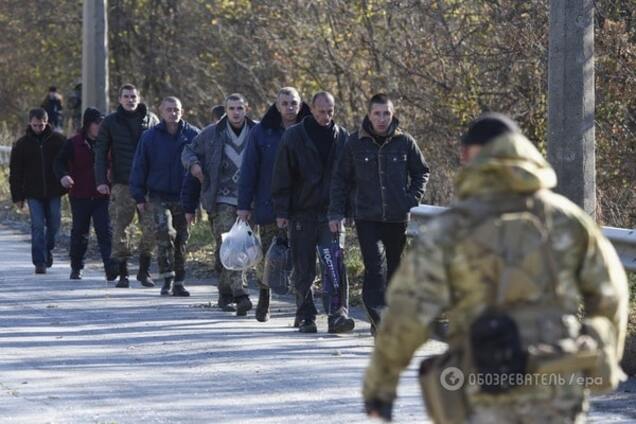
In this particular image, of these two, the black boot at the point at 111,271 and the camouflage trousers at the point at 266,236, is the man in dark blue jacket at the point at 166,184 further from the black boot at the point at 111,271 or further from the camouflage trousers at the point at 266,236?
the camouflage trousers at the point at 266,236

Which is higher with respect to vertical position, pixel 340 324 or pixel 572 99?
pixel 572 99

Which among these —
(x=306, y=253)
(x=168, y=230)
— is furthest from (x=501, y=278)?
(x=168, y=230)

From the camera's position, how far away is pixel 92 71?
66.7 ft

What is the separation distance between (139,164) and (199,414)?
5.94 m

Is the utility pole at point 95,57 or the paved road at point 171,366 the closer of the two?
the paved road at point 171,366

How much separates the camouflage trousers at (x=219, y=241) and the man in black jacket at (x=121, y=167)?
5.75ft

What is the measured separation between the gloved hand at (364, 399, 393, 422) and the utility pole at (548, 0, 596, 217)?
238 inches

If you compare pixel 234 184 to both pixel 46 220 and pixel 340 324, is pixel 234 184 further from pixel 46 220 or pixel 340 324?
pixel 46 220

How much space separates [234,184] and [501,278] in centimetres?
833

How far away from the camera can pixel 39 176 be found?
16281 mm

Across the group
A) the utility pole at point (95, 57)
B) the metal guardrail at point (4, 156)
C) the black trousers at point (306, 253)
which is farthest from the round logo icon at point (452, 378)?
the metal guardrail at point (4, 156)

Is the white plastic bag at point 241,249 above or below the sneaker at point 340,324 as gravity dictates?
above

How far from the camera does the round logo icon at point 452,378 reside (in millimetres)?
4832

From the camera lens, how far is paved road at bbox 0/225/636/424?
8.61m
